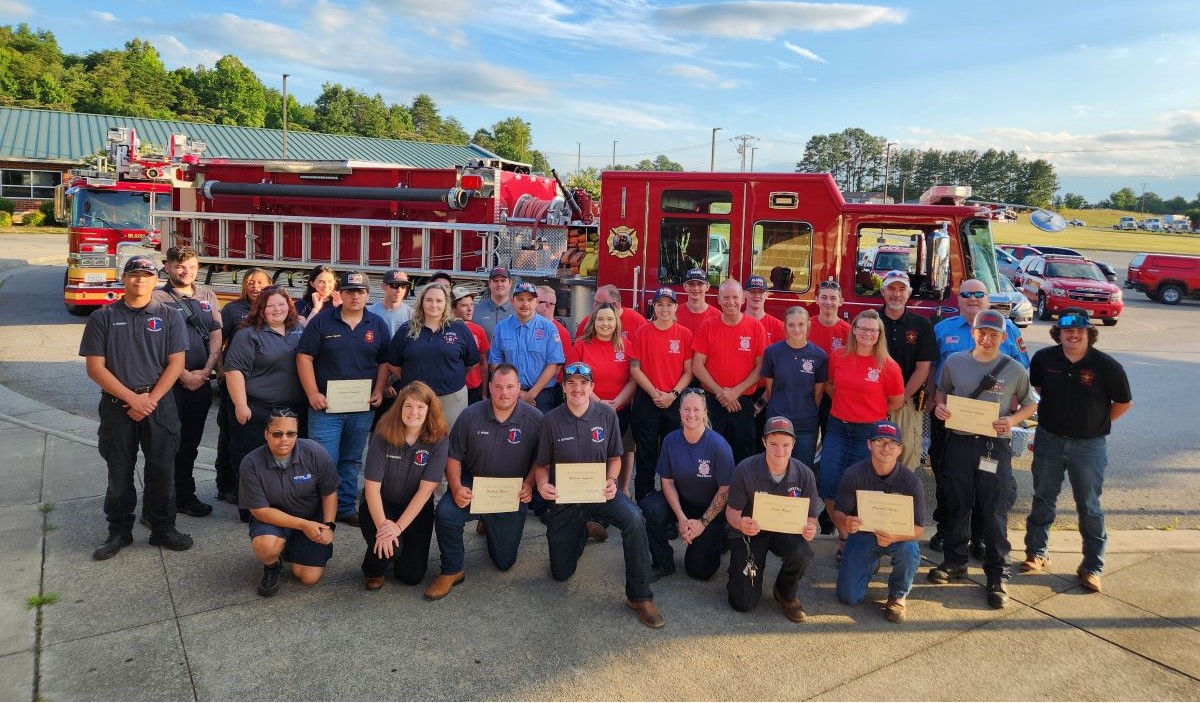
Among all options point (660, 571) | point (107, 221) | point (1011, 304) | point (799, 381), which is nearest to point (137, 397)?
point (660, 571)

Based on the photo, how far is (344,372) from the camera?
6.07 meters

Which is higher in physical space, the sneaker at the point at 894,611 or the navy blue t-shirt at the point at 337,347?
the navy blue t-shirt at the point at 337,347

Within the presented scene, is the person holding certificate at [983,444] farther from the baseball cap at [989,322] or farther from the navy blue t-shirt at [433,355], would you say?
the navy blue t-shirt at [433,355]

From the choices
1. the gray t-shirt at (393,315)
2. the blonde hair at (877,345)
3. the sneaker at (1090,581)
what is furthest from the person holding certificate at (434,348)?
the sneaker at (1090,581)

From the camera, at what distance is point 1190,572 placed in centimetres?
579

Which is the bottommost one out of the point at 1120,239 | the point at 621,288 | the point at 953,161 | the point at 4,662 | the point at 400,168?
the point at 4,662

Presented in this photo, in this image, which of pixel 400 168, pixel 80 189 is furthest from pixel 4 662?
pixel 80 189

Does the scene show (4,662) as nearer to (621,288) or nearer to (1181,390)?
(621,288)

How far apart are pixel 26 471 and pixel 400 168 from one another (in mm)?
6245

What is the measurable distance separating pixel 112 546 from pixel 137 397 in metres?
1.07

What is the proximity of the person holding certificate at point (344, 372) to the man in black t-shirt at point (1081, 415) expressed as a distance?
4968 mm

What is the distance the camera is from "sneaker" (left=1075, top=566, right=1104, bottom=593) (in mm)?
5383

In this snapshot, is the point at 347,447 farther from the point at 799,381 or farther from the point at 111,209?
the point at 111,209

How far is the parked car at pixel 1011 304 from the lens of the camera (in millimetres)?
7676
